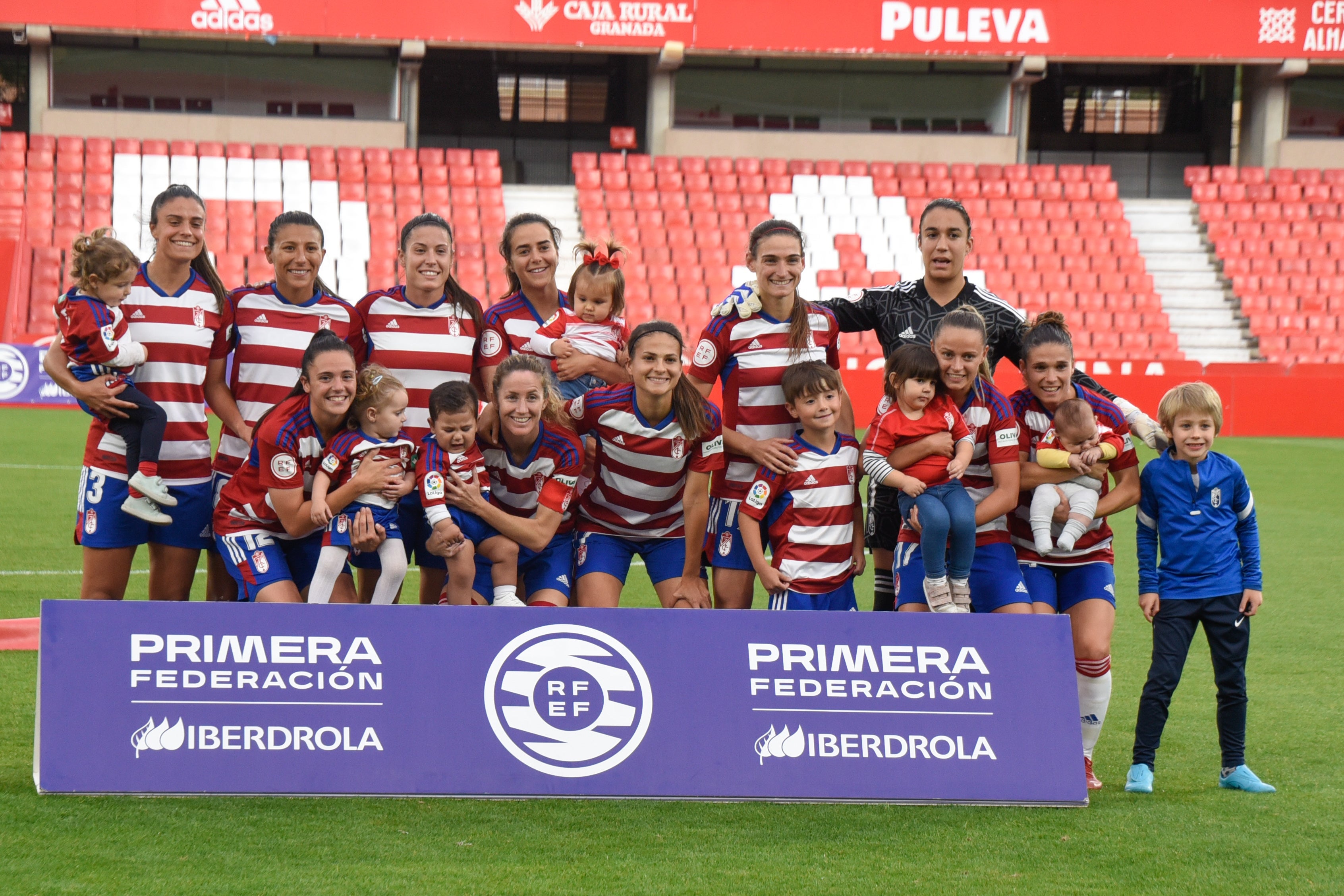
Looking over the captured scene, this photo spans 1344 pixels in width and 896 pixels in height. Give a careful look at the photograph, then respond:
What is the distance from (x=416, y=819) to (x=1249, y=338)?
2147 centimetres

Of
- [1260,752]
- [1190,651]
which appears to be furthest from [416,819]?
[1190,651]

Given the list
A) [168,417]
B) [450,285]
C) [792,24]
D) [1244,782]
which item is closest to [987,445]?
[1244,782]

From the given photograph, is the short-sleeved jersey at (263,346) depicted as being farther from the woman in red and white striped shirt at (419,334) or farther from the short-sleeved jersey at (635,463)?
the short-sleeved jersey at (635,463)

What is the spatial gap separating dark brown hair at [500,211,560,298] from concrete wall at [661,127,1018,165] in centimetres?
1958

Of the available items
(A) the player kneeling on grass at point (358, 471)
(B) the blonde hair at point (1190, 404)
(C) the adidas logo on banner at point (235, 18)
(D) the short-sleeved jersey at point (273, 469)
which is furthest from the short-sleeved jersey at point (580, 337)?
(C) the adidas logo on banner at point (235, 18)

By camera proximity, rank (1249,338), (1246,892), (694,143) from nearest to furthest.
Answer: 1. (1246,892)
2. (1249,338)
3. (694,143)

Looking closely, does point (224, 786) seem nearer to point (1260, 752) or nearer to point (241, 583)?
point (241, 583)

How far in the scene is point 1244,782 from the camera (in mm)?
4266

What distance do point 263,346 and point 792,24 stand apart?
64.9 feet

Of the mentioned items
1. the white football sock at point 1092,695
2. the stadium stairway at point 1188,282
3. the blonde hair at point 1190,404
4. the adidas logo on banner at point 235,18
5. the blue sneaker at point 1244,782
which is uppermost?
the adidas logo on banner at point 235,18

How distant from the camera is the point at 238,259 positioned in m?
20.3

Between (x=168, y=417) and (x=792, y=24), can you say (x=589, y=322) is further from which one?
(x=792, y=24)

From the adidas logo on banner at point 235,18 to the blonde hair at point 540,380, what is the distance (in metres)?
19.5

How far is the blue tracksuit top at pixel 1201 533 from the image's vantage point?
427 cm
